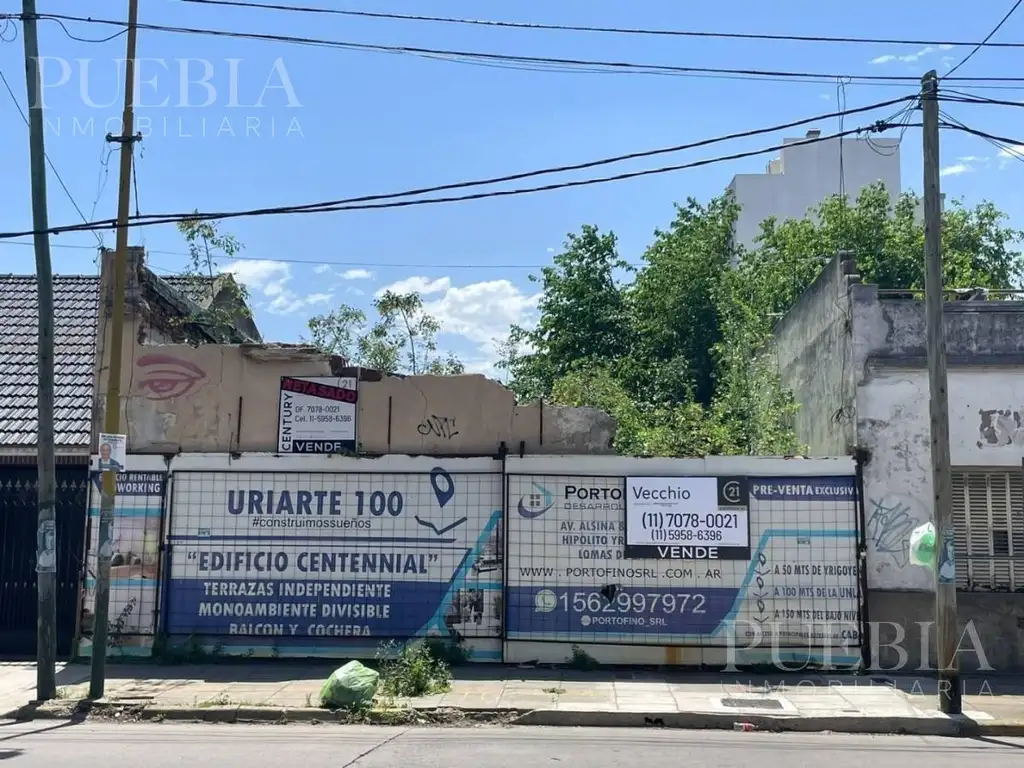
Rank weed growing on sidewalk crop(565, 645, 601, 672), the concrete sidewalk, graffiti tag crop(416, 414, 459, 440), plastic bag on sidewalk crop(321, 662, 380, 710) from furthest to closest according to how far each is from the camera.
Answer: graffiti tag crop(416, 414, 459, 440)
weed growing on sidewalk crop(565, 645, 601, 672)
plastic bag on sidewalk crop(321, 662, 380, 710)
the concrete sidewalk

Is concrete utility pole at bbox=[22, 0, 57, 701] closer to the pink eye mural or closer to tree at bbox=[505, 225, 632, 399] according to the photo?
the pink eye mural

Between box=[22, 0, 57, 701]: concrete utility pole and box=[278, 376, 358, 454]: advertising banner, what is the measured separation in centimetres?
293

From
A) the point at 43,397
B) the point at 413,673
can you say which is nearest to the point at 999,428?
the point at 413,673

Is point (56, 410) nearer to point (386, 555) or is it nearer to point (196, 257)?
point (196, 257)

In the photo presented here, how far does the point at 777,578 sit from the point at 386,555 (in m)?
5.09

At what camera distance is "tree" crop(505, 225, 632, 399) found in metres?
29.7

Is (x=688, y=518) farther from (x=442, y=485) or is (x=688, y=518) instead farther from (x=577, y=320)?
(x=577, y=320)

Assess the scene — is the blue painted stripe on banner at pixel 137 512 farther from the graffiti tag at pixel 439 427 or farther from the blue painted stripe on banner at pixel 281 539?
the graffiti tag at pixel 439 427

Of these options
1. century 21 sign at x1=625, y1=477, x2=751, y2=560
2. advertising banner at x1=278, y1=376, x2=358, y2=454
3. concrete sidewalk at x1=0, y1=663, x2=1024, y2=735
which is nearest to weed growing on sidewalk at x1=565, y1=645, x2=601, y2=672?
concrete sidewalk at x1=0, y1=663, x2=1024, y2=735

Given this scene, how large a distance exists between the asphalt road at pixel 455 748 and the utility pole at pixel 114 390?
40.5 inches

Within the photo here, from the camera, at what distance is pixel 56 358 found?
14656 mm

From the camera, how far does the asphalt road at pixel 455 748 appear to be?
7.56 m

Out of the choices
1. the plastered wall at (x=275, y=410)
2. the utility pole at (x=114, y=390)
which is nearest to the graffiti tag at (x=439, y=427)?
the plastered wall at (x=275, y=410)

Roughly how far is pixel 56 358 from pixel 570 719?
1012cm
